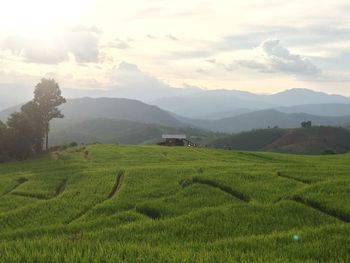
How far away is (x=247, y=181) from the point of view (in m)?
35.7

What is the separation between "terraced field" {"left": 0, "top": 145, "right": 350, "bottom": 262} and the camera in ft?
47.6

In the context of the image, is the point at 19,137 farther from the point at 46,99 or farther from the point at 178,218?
the point at 178,218

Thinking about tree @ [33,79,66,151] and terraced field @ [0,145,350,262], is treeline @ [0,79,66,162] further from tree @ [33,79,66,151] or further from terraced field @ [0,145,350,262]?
terraced field @ [0,145,350,262]

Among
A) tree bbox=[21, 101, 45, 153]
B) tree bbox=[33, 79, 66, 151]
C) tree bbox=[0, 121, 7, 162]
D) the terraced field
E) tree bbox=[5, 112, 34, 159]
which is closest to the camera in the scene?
the terraced field

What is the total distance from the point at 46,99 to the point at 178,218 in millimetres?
94337

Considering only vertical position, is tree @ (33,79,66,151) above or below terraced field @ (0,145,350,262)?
above

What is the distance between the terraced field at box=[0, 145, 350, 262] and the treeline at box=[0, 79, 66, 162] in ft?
197

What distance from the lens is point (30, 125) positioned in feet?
346

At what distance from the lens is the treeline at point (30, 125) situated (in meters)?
103

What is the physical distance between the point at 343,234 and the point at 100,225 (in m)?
12.3

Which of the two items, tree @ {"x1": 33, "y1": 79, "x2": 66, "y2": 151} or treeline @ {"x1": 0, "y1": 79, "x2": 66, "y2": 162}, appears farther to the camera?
tree @ {"x1": 33, "y1": 79, "x2": 66, "y2": 151}

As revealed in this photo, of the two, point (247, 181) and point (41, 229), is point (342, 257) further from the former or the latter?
point (247, 181)

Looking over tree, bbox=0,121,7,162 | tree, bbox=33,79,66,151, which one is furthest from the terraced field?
tree, bbox=33,79,66,151

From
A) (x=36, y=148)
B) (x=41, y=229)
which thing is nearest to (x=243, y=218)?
(x=41, y=229)
